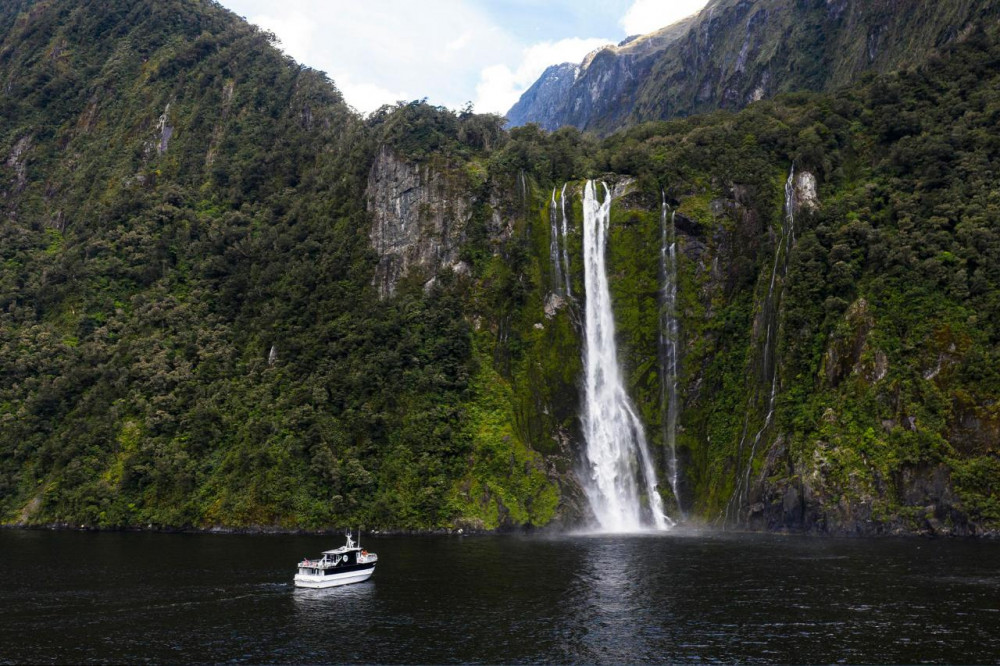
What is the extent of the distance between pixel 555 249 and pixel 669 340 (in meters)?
15.4

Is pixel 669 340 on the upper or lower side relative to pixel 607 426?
upper

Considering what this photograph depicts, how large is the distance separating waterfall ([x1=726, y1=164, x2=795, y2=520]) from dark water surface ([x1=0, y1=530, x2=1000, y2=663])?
11000mm

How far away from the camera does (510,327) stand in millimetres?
77375

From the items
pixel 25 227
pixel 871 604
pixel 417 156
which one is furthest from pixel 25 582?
pixel 25 227

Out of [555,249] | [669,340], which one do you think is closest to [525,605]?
[669,340]

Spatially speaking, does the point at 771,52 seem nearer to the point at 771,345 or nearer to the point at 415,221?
the point at 415,221

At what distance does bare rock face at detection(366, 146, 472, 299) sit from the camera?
82875 mm

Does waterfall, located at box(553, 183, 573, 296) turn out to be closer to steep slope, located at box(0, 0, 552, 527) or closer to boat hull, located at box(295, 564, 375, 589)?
steep slope, located at box(0, 0, 552, 527)

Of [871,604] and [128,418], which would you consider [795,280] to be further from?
[128,418]

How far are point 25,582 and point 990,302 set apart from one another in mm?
67016

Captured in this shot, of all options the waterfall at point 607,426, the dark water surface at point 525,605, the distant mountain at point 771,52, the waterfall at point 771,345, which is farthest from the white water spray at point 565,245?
the distant mountain at point 771,52

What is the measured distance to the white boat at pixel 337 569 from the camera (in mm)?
42125

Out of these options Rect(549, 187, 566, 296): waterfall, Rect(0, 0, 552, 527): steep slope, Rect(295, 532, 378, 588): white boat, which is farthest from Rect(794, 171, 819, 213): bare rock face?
Rect(295, 532, 378, 588): white boat

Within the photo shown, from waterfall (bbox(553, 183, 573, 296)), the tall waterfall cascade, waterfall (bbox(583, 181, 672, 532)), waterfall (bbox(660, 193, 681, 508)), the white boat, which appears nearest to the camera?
the white boat
